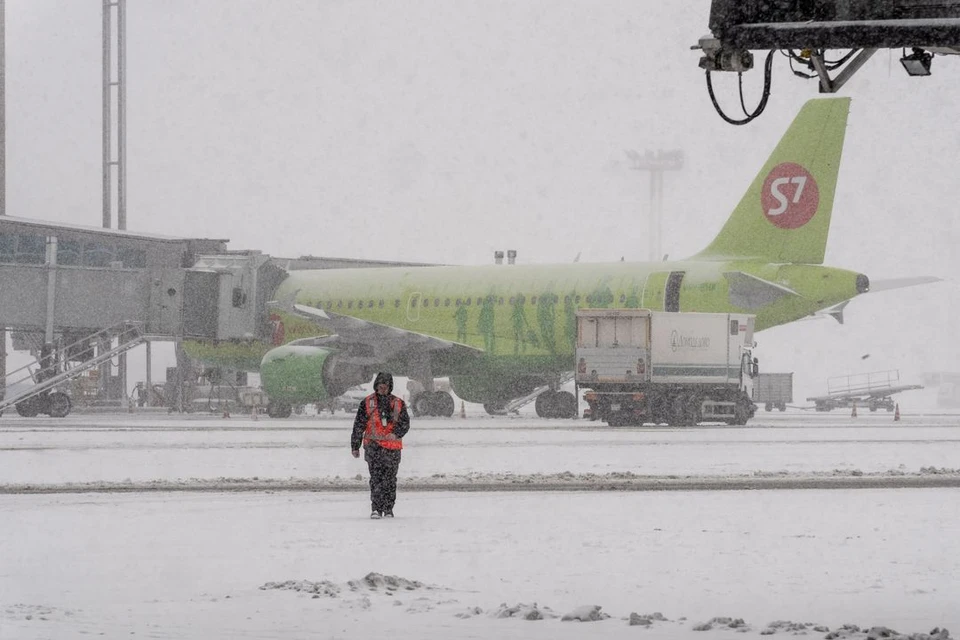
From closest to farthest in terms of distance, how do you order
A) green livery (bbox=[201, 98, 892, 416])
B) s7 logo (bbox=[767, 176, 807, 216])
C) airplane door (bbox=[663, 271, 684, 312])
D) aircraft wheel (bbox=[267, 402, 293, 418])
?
green livery (bbox=[201, 98, 892, 416]) < s7 logo (bbox=[767, 176, 807, 216]) < airplane door (bbox=[663, 271, 684, 312]) < aircraft wheel (bbox=[267, 402, 293, 418])

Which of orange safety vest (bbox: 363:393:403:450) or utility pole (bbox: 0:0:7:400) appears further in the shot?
utility pole (bbox: 0:0:7:400)

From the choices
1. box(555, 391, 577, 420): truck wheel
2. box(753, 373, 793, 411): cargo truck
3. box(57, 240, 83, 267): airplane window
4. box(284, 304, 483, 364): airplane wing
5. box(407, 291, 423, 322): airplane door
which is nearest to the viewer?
box(284, 304, 483, 364): airplane wing

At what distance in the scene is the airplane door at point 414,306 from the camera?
48.2 metres

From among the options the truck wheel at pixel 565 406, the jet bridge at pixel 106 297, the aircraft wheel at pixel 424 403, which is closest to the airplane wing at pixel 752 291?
the truck wheel at pixel 565 406

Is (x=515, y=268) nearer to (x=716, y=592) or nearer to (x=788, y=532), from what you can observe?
(x=788, y=532)

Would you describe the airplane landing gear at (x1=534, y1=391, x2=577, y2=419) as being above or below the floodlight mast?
below

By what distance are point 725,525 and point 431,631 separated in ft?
21.9

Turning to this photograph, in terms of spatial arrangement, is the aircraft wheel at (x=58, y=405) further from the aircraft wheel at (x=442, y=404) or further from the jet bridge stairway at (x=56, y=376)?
the aircraft wheel at (x=442, y=404)

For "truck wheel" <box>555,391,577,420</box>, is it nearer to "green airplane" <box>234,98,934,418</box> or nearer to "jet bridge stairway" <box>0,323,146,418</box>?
"green airplane" <box>234,98,934,418</box>

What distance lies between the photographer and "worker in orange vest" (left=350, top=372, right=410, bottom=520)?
15953 mm

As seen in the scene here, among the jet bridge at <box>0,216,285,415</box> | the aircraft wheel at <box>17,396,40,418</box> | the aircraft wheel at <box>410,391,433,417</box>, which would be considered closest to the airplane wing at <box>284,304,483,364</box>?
the aircraft wheel at <box>410,391,433,417</box>

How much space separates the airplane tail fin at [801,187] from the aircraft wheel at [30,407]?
21934 mm

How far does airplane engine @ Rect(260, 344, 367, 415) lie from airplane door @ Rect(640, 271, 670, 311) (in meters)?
8.38

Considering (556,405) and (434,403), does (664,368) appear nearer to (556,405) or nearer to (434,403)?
(556,405)
